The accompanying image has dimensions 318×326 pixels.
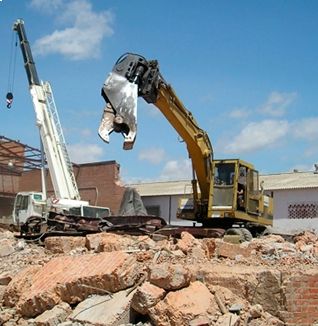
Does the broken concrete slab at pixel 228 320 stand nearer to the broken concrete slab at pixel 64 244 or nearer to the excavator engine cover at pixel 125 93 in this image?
the excavator engine cover at pixel 125 93

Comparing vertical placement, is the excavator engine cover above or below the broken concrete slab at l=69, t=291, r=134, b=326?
above

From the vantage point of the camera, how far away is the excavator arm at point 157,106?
34.7 feet

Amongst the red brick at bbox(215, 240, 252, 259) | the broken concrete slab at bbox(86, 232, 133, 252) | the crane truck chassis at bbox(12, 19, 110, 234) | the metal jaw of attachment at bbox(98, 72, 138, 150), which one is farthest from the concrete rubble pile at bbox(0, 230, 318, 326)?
the crane truck chassis at bbox(12, 19, 110, 234)

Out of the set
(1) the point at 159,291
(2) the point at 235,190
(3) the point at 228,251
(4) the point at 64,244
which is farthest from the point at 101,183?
(1) the point at 159,291

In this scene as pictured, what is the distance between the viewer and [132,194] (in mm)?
24141

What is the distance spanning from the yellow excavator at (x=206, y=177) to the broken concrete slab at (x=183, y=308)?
6.23 m

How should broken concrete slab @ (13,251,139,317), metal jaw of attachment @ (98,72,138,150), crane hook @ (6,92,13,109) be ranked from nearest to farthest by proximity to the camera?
broken concrete slab @ (13,251,139,317)
metal jaw of attachment @ (98,72,138,150)
crane hook @ (6,92,13,109)

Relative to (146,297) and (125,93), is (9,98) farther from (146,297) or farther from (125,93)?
(146,297)

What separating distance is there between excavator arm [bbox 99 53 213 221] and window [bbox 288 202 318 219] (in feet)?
46.9

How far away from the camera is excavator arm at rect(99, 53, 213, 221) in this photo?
1056cm

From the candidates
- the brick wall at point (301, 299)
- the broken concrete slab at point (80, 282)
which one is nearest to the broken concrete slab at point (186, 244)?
the broken concrete slab at point (80, 282)

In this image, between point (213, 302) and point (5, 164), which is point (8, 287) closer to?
point (213, 302)

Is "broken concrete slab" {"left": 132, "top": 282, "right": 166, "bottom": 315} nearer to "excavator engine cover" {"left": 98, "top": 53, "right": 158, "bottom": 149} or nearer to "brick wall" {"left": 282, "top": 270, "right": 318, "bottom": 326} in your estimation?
"brick wall" {"left": 282, "top": 270, "right": 318, "bottom": 326}

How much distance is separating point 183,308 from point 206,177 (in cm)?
874
